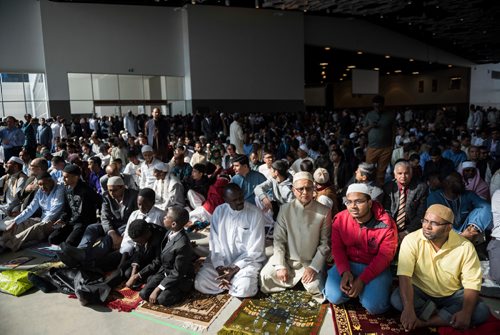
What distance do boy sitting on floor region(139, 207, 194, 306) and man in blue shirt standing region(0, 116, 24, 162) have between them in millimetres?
7799

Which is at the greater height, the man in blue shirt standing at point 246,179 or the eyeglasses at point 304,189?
the eyeglasses at point 304,189

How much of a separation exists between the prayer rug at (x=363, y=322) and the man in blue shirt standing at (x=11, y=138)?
9.35 metres

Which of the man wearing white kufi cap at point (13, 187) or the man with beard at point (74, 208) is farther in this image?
the man wearing white kufi cap at point (13, 187)

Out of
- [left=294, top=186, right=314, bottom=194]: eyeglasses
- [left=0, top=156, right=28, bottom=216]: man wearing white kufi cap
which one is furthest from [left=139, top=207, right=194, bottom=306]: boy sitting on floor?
[left=0, top=156, right=28, bottom=216]: man wearing white kufi cap

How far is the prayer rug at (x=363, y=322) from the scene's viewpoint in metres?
2.93

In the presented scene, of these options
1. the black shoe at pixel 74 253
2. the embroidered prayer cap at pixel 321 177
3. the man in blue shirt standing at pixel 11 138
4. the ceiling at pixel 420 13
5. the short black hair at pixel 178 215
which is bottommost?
the black shoe at pixel 74 253

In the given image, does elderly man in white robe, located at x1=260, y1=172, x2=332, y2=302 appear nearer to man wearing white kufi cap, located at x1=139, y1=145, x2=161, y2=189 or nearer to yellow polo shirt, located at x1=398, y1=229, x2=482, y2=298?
yellow polo shirt, located at x1=398, y1=229, x2=482, y2=298

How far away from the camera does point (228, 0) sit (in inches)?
708

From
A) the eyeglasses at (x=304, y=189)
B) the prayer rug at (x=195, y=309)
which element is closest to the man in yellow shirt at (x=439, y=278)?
the eyeglasses at (x=304, y=189)

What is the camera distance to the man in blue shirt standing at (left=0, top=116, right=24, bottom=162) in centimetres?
941

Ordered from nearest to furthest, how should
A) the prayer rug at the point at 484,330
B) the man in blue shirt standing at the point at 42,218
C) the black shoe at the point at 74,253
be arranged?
the prayer rug at the point at 484,330 < the black shoe at the point at 74,253 < the man in blue shirt standing at the point at 42,218

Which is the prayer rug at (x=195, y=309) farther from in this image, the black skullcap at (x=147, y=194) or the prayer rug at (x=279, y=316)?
the black skullcap at (x=147, y=194)

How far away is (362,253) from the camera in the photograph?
3.36m

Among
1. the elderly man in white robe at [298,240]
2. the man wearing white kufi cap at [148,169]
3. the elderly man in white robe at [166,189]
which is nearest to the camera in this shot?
the elderly man in white robe at [298,240]
